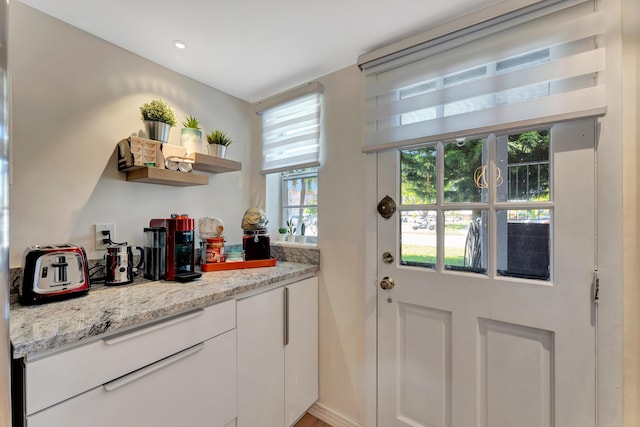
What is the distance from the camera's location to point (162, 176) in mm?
1350

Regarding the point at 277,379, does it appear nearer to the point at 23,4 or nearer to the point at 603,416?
the point at 603,416

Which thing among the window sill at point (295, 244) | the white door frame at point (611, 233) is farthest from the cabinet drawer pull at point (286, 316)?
the white door frame at point (611, 233)

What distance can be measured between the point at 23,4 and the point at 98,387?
60.9 inches

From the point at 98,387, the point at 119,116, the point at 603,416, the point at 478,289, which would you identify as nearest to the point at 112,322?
the point at 98,387

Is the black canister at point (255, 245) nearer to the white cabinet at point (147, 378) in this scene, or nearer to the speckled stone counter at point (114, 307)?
the speckled stone counter at point (114, 307)

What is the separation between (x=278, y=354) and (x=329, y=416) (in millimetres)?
594

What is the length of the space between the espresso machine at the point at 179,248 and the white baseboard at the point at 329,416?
1137mm

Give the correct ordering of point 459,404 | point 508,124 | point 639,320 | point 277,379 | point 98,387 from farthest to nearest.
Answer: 1. point 277,379
2. point 459,404
3. point 508,124
4. point 639,320
5. point 98,387

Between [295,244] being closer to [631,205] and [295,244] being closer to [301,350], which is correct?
[301,350]

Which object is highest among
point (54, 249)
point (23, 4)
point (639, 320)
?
point (23, 4)

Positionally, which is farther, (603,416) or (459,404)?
(459,404)

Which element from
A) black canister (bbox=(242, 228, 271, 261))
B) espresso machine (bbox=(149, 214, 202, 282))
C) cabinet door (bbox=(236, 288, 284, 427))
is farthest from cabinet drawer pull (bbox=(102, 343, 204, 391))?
black canister (bbox=(242, 228, 271, 261))

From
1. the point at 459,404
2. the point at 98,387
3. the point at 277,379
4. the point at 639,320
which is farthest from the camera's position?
the point at 277,379

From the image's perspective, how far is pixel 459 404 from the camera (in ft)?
3.98
